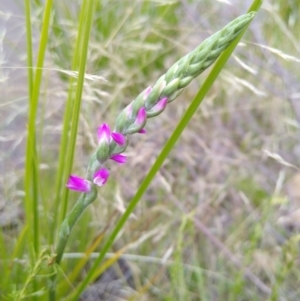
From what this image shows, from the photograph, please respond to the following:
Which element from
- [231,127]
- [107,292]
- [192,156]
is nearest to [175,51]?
[231,127]

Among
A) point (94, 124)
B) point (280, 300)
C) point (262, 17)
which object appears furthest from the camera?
point (262, 17)

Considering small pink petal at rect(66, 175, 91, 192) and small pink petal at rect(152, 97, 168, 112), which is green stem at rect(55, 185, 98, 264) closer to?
small pink petal at rect(66, 175, 91, 192)

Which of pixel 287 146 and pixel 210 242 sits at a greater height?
pixel 287 146

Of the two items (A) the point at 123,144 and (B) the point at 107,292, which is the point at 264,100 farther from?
(A) the point at 123,144

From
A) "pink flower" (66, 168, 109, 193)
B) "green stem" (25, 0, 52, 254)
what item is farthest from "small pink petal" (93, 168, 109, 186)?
"green stem" (25, 0, 52, 254)

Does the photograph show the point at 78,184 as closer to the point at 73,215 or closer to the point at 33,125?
the point at 73,215

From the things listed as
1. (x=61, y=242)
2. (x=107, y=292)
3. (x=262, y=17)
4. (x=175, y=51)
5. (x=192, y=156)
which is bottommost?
(x=107, y=292)
